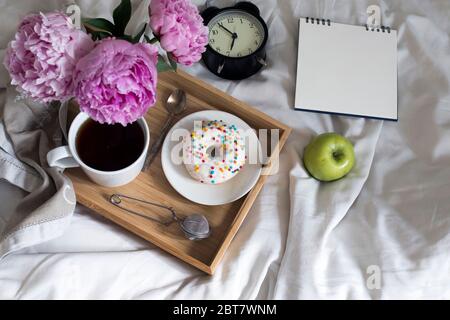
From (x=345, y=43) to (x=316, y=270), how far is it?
0.43m

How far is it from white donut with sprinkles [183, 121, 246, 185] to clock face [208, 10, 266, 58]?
0.55 ft

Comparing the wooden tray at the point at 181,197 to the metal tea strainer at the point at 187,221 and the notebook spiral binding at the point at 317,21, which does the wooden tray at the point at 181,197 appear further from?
the notebook spiral binding at the point at 317,21

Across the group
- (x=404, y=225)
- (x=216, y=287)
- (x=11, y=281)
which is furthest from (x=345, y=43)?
(x=11, y=281)

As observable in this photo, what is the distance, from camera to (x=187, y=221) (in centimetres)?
74

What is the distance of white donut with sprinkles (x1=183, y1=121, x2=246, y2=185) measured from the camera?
76 centimetres

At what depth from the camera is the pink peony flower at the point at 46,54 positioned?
0.50m

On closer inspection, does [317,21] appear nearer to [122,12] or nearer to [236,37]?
[236,37]

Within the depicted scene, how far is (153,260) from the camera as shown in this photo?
0.76 meters

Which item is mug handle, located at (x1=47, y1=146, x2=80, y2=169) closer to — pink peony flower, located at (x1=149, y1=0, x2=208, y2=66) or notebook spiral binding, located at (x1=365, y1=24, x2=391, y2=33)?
pink peony flower, located at (x1=149, y1=0, x2=208, y2=66)

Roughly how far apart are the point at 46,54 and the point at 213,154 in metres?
0.34

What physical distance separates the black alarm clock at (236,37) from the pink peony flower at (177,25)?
0.96 feet

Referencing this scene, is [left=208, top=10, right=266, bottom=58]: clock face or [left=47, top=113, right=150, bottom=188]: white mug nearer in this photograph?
[left=47, top=113, right=150, bottom=188]: white mug

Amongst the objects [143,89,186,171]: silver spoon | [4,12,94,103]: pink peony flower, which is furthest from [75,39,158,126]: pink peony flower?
[143,89,186,171]: silver spoon

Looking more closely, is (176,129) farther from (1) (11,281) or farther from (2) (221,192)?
(1) (11,281)
